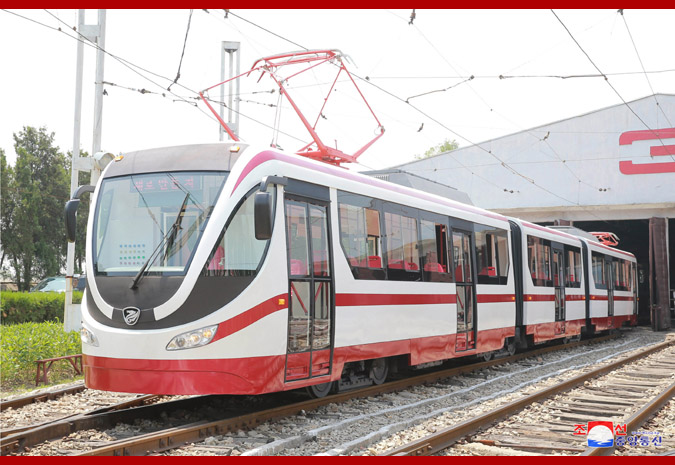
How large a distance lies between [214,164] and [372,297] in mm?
3095

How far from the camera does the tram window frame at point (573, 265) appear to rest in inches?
787

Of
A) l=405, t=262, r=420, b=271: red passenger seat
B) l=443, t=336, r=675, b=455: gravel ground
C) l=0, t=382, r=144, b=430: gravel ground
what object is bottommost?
l=443, t=336, r=675, b=455: gravel ground

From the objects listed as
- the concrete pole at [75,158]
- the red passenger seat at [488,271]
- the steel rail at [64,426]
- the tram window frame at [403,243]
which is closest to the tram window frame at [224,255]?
the steel rail at [64,426]

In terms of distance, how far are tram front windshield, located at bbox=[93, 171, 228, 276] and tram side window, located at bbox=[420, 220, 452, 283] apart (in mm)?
4596

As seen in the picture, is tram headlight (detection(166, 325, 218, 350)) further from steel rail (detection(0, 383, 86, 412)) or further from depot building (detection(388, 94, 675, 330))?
depot building (detection(388, 94, 675, 330))

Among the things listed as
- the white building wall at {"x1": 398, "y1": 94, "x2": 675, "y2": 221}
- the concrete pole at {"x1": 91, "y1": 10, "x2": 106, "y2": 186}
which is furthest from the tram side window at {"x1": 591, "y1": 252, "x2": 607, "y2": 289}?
the concrete pole at {"x1": 91, "y1": 10, "x2": 106, "y2": 186}

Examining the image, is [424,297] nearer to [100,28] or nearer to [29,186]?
[100,28]

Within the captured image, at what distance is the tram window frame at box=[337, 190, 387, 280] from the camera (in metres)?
9.65

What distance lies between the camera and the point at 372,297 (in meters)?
10.1

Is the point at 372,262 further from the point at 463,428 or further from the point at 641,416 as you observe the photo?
the point at 641,416

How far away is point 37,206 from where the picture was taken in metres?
45.0

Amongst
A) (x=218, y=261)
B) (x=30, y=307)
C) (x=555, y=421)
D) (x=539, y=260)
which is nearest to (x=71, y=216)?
(x=218, y=261)

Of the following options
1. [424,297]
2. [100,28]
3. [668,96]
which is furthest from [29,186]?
[424,297]

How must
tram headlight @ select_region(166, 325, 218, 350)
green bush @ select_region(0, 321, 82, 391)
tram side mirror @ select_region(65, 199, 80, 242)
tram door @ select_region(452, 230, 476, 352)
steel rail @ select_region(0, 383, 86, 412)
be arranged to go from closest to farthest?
tram headlight @ select_region(166, 325, 218, 350) < tram side mirror @ select_region(65, 199, 80, 242) < steel rail @ select_region(0, 383, 86, 412) < green bush @ select_region(0, 321, 82, 391) < tram door @ select_region(452, 230, 476, 352)
